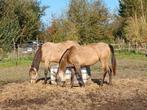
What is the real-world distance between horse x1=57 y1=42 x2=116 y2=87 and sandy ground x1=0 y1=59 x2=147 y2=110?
0.55m

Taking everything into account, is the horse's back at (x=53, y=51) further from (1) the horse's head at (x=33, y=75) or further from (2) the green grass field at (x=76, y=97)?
(2) the green grass field at (x=76, y=97)

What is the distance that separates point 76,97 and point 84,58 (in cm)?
259

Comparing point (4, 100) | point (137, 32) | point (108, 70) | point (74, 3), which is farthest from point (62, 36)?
point (4, 100)

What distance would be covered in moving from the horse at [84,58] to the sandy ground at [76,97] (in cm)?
55

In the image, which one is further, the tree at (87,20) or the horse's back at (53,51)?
the tree at (87,20)

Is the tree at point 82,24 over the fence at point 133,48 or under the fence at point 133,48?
over

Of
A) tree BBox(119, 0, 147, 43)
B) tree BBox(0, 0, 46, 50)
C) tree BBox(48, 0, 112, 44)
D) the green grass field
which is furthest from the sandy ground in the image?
tree BBox(119, 0, 147, 43)

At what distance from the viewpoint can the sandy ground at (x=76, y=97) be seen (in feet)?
37.3

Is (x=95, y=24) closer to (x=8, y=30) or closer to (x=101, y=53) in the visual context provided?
(x=8, y=30)

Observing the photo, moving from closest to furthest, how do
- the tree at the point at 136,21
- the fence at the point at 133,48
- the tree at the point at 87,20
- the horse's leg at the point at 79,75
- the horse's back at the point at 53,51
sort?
the horse's leg at the point at 79,75 → the horse's back at the point at 53,51 → the fence at the point at 133,48 → the tree at the point at 87,20 → the tree at the point at 136,21

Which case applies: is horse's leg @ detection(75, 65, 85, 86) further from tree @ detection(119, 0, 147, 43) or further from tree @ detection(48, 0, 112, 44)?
tree @ detection(119, 0, 147, 43)

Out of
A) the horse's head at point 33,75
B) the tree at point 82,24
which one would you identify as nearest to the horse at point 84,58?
the horse's head at point 33,75

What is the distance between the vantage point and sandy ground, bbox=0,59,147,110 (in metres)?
11.4

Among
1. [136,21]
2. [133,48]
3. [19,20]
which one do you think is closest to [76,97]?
[133,48]
